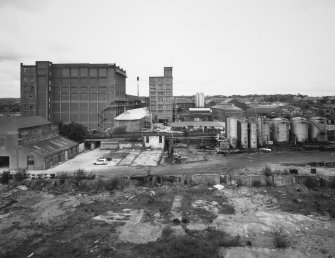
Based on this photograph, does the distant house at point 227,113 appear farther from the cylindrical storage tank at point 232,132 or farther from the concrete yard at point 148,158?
the concrete yard at point 148,158

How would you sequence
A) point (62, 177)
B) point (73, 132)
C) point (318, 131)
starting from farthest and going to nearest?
point (73, 132)
point (318, 131)
point (62, 177)

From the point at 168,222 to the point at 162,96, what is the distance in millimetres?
58674

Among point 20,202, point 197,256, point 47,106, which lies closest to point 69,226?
point 20,202

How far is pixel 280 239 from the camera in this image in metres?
16.9

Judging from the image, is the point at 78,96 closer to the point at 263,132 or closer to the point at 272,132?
the point at 263,132

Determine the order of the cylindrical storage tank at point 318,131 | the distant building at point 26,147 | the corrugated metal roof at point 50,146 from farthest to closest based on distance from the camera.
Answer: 1. the cylindrical storage tank at point 318,131
2. the corrugated metal roof at point 50,146
3. the distant building at point 26,147

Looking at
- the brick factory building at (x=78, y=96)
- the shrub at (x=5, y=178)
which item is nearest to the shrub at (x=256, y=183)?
the shrub at (x=5, y=178)

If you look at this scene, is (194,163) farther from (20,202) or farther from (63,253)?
(63,253)

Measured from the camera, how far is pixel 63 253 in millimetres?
15859

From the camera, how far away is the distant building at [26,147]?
113 ft

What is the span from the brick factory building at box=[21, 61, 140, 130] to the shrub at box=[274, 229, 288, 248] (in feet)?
171

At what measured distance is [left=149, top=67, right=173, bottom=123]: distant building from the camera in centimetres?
7606

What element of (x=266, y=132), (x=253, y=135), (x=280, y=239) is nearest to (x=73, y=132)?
(x=253, y=135)

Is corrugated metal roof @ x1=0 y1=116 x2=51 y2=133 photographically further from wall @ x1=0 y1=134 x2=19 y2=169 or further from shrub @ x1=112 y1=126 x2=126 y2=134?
shrub @ x1=112 y1=126 x2=126 y2=134
